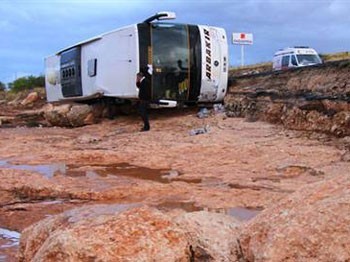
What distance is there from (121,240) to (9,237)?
2950 millimetres

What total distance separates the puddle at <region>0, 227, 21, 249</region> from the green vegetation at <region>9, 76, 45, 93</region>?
43142 millimetres

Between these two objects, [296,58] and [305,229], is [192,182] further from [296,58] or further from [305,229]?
[296,58]

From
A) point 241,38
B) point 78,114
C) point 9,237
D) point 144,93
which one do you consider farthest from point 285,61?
point 9,237

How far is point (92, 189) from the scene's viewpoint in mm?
8562

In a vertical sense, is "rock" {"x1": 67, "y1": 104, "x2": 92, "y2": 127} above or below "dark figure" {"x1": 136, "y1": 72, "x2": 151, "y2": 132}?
below

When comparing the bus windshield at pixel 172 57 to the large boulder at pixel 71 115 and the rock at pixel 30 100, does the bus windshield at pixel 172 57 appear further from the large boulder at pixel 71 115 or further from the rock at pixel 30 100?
the rock at pixel 30 100

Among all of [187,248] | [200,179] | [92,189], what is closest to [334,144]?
[200,179]

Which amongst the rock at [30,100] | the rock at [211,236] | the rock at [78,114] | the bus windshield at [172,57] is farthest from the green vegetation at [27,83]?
the rock at [211,236]

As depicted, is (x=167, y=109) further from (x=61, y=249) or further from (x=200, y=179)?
(x=61, y=249)

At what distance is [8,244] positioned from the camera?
6.19 meters

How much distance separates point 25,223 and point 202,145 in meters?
5.90

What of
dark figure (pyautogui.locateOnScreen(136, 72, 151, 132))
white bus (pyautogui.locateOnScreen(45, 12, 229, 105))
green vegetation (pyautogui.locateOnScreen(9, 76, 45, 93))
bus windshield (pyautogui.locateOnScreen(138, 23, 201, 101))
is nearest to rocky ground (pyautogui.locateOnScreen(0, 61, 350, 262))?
dark figure (pyautogui.locateOnScreen(136, 72, 151, 132))

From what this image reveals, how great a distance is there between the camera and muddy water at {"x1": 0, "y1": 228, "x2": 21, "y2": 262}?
570 cm

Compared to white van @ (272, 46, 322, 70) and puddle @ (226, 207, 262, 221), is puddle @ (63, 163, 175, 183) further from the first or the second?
white van @ (272, 46, 322, 70)
